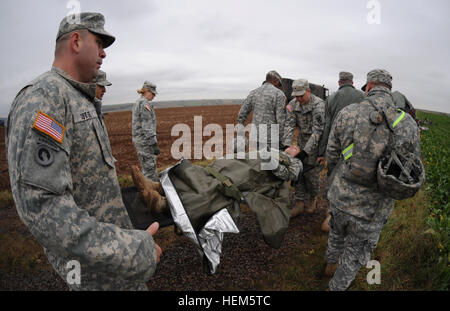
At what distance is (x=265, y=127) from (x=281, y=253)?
240cm

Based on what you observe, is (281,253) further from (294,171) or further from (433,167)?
(433,167)

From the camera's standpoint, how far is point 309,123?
4383 millimetres

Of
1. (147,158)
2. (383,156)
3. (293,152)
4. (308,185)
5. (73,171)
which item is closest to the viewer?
(73,171)

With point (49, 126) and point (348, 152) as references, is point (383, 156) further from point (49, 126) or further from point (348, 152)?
point (49, 126)

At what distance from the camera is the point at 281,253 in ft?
11.6

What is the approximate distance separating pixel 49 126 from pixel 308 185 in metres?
4.36

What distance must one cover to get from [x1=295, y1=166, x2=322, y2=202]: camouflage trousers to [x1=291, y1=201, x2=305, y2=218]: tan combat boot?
0.29 ft

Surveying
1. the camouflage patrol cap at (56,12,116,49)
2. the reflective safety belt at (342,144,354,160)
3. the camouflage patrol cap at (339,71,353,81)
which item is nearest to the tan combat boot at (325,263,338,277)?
the reflective safety belt at (342,144,354,160)

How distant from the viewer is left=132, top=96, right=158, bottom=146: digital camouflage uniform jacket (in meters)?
5.39

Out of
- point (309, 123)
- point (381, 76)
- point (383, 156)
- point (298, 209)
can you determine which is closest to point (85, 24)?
point (383, 156)

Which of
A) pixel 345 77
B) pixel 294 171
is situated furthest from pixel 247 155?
pixel 345 77

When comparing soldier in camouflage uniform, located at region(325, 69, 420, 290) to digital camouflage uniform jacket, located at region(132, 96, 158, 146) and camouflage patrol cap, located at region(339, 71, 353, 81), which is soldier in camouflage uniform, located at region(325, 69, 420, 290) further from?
digital camouflage uniform jacket, located at region(132, 96, 158, 146)

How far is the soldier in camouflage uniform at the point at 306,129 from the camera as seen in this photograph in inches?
160

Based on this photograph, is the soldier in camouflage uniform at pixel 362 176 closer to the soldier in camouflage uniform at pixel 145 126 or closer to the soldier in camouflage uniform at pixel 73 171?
the soldier in camouflage uniform at pixel 73 171
